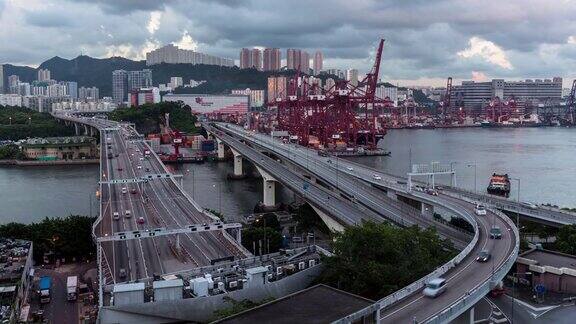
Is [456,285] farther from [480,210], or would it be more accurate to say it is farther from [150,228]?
[150,228]

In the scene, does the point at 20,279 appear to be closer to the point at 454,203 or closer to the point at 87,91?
Result: the point at 454,203

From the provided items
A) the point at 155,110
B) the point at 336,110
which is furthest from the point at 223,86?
the point at 336,110

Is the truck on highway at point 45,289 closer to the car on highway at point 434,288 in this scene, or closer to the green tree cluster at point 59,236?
the green tree cluster at point 59,236

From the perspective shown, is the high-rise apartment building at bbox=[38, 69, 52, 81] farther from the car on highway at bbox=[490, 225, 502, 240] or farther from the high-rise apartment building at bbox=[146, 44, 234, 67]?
the car on highway at bbox=[490, 225, 502, 240]

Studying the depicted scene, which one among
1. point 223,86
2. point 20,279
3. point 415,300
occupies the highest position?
point 223,86

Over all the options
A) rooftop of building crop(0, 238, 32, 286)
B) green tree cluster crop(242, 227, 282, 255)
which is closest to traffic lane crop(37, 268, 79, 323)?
rooftop of building crop(0, 238, 32, 286)

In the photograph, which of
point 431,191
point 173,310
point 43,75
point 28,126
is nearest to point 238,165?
point 431,191
